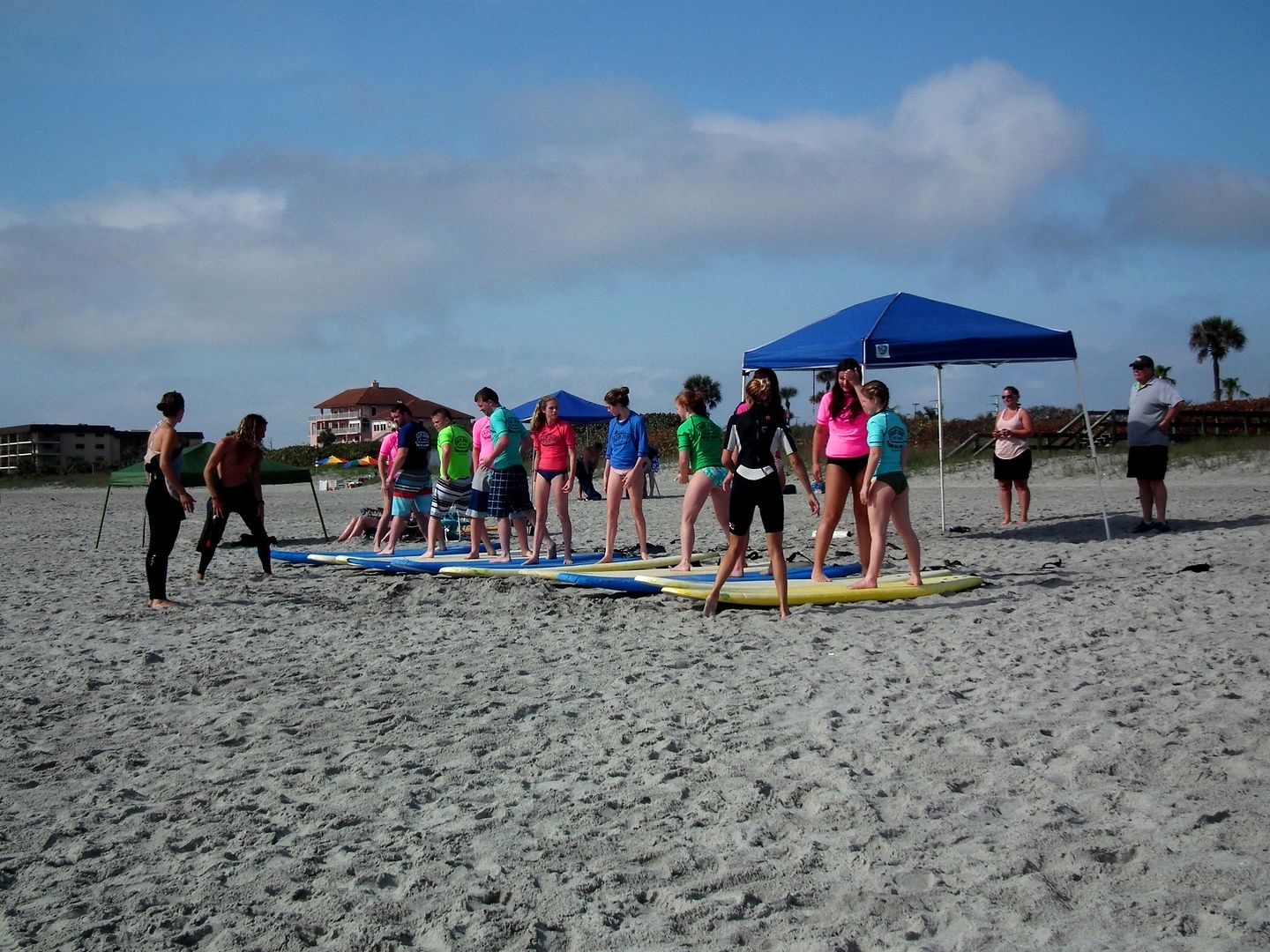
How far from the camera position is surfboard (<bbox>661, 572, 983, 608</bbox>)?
309 inches

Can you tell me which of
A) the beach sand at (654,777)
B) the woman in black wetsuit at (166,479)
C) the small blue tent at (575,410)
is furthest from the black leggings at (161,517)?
the small blue tent at (575,410)

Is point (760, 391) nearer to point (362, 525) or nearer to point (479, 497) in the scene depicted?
point (479, 497)

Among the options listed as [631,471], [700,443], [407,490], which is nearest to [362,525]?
[407,490]

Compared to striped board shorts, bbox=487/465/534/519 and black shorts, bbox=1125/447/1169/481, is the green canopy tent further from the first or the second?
black shorts, bbox=1125/447/1169/481

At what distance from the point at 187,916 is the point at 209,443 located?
13408 millimetres

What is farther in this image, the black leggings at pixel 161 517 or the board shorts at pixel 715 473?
the board shorts at pixel 715 473

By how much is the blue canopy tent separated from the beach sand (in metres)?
3.38

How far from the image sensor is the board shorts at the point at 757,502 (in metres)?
6.92

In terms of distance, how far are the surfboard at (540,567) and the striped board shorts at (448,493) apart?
85 cm

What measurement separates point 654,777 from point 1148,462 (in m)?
Answer: 8.95

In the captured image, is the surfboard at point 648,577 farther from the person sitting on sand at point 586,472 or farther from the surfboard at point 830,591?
the person sitting on sand at point 586,472

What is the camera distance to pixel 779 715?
5016mm

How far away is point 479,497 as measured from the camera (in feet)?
34.3

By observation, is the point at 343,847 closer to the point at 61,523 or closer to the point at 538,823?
the point at 538,823
